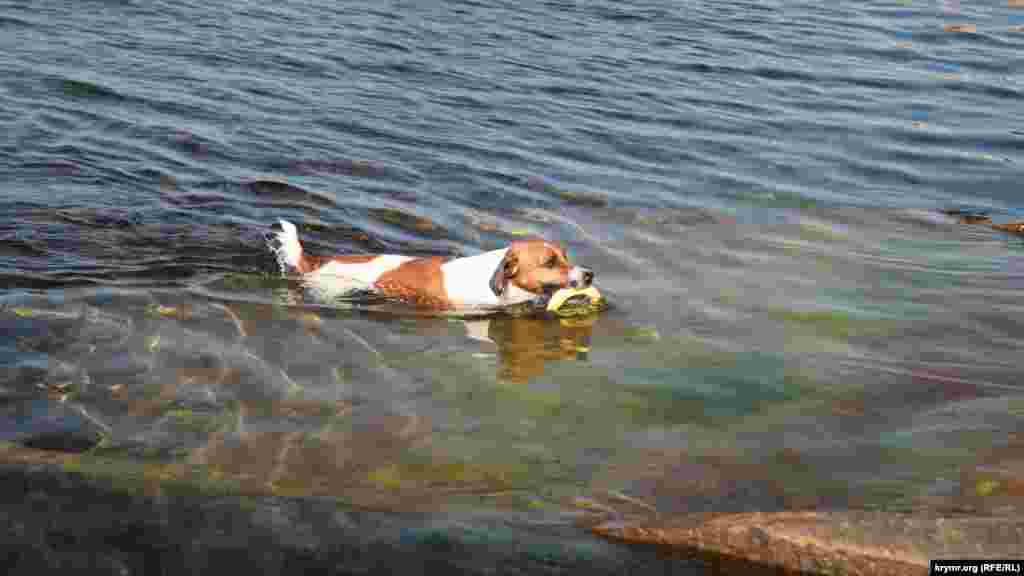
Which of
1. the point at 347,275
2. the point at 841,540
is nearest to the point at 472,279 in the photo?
the point at 347,275

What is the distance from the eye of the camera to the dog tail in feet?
27.7

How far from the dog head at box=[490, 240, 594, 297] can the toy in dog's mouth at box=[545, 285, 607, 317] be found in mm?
69

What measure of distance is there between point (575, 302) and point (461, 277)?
754 millimetres

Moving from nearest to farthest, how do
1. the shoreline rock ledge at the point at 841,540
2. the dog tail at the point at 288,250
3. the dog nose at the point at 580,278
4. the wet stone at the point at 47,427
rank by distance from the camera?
1. the shoreline rock ledge at the point at 841,540
2. the wet stone at the point at 47,427
3. the dog nose at the point at 580,278
4. the dog tail at the point at 288,250

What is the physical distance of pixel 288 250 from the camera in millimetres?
8492

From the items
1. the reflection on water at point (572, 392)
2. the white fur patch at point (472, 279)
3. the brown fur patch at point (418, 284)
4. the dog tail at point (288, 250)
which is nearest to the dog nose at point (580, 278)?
the reflection on water at point (572, 392)

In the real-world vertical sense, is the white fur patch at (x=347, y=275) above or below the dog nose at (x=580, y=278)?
below

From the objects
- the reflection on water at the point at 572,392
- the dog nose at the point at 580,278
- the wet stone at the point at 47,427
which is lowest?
the wet stone at the point at 47,427

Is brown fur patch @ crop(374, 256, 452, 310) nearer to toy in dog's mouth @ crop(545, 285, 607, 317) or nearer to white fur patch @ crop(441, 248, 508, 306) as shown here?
white fur patch @ crop(441, 248, 508, 306)

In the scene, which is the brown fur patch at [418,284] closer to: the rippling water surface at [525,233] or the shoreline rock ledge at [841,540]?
the rippling water surface at [525,233]

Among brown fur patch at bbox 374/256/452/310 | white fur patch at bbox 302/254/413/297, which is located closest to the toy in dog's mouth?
brown fur patch at bbox 374/256/452/310

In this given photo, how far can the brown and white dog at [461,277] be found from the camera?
8.09 metres

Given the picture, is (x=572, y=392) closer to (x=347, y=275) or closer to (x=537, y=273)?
(x=537, y=273)

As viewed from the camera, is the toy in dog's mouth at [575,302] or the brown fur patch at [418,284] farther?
the brown fur patch at [418,284]
